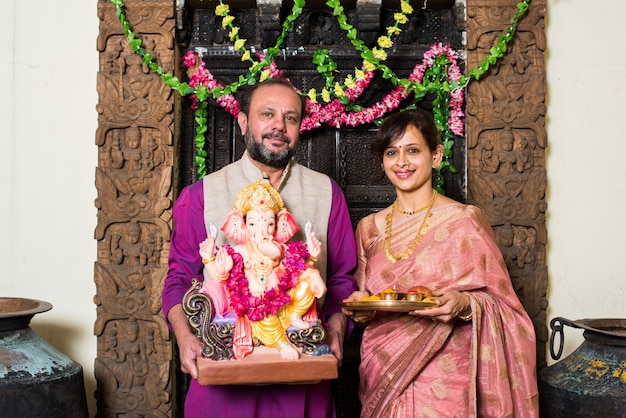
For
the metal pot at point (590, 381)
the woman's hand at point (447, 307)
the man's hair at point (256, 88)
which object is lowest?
the metal pot at point (590, 381)

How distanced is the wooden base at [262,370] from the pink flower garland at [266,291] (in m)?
0.16

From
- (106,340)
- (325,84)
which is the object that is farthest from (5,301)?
(325,84)

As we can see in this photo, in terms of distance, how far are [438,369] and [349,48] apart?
7.03ft

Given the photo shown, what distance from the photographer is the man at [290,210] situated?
2.56m

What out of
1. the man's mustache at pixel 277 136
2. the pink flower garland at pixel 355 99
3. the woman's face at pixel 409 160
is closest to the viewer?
the man's mustache at pixel 277 136

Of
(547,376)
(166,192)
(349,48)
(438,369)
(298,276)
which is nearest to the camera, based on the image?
(298,276)

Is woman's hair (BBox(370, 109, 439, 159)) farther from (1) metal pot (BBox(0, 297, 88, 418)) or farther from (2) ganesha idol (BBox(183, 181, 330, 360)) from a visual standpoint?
(1) metal pot (BBox(0, 297, 88, 418))

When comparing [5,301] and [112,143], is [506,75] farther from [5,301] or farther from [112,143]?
[5,301]

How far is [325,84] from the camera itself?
4.05 m

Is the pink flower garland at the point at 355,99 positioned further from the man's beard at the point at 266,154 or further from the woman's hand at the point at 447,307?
the woman's hand at the point at 447,307

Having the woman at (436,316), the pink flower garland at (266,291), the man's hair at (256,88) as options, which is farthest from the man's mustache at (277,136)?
the pink flower garland at (266,291)

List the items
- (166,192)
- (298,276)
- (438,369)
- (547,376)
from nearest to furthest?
(298,276) → (438,369) → (547,376) → (166,192)

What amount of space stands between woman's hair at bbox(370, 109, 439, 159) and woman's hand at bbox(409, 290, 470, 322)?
671 millimetres

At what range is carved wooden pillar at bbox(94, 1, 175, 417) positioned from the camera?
3650mm
